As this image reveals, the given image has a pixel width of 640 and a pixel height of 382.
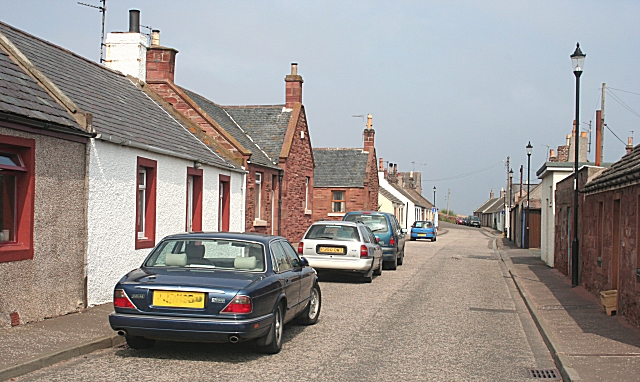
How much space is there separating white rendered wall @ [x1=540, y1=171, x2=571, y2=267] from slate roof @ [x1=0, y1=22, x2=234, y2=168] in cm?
1154

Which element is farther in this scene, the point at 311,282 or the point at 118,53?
the point at 118,53

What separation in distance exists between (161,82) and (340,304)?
12.5m

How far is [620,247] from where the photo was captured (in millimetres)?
12016

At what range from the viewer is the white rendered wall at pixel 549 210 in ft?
76.9

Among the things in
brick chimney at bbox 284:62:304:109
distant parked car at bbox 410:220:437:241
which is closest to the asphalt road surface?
brick chimney at bbox 284:62:304:109

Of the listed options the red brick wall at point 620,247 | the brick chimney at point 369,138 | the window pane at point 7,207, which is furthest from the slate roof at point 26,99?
the brick chimney at point 369,138

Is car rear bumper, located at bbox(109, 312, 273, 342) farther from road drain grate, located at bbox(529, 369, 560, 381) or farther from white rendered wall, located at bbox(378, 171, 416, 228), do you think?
white rendered wall, located at bbox(378, 171, 416, 228)

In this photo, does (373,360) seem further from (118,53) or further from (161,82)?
(161,82)

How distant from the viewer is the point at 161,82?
74.9 feet

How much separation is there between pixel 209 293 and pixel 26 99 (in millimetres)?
4819

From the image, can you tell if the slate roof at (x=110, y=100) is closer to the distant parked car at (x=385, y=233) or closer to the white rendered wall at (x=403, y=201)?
the distant parked car at (x=385, y=233)

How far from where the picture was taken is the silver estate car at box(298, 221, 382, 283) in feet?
55.1

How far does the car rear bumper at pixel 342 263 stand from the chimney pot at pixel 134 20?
9367 millimetres

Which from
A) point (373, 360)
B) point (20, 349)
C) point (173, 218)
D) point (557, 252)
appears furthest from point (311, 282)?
A: point (557, 252)
